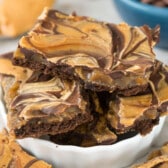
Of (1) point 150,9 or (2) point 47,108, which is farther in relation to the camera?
(1) point 150,9

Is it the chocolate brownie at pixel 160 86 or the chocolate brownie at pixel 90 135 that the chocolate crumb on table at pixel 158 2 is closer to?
the chocolate brownie at pixel 160 86

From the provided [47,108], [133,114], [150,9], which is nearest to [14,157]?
[47,108]

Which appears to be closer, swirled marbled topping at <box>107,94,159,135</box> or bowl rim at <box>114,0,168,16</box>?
swirled marbled topping at <box>107,94,159,135</box>

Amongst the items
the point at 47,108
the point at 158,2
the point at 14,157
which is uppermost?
the point at 158,2

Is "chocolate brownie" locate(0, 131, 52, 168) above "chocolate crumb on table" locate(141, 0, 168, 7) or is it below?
below

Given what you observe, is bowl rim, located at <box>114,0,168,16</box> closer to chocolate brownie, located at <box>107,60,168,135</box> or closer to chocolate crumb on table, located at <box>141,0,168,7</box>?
chocolate crumb on table, located at <box>141,0,168,7</box>

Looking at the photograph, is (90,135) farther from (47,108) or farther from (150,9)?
(150,9)

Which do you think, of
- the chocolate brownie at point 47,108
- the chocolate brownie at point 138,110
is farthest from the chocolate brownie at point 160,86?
the chocolate brownie at point 47,108

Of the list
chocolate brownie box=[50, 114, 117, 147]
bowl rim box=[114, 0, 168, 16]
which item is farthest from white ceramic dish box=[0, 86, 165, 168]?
bowl rim box=[114, 0, 168, 16]
